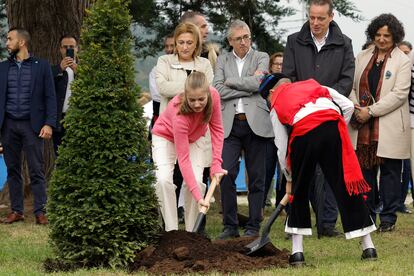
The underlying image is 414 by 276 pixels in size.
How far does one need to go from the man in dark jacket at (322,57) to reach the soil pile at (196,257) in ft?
7.54

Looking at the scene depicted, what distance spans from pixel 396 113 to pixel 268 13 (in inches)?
210

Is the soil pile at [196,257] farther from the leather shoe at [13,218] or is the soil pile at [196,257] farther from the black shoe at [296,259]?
the leather shoe at [13,218]

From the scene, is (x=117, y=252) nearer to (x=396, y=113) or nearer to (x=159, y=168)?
(x=159, y=168)

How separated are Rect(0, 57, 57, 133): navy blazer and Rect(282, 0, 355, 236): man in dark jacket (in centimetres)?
284

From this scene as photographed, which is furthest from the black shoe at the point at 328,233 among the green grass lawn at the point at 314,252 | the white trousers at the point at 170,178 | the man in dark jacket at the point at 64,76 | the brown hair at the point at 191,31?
the man in dark jacket at the point at 64,76

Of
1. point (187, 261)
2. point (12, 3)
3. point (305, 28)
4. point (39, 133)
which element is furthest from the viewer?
point (12, 3)

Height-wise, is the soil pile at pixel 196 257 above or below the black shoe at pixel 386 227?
above

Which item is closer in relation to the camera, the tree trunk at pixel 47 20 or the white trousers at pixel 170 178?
the white trousers at pixel 170 178

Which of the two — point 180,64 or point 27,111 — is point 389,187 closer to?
point 180,64

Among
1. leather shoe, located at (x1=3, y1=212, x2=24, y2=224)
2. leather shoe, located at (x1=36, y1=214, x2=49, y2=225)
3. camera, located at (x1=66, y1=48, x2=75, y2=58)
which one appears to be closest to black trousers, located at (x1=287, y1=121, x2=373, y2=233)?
leather shoe, located at (x1=36, y1=214, x2=49, y2=225)

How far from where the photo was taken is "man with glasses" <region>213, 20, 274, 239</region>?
9.67m

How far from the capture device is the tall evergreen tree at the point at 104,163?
7215mm

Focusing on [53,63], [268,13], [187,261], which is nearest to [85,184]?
[187,261]

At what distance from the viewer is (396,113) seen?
10.1 meters
